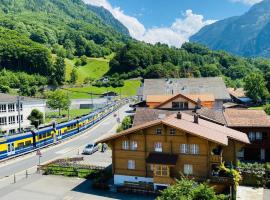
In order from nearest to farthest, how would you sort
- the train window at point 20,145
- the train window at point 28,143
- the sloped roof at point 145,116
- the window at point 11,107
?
the sloped roof at point 145,116 < the train window at point 20,145 < the train window at point 28,143 < the window at point 11,107

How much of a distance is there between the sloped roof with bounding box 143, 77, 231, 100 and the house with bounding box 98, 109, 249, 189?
36282 mm

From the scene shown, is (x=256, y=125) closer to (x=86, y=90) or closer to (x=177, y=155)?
(x=177, y=155)

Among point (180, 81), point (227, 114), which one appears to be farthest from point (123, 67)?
point (227, 114)

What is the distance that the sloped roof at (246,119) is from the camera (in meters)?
44.4

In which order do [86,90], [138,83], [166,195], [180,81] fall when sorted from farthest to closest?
[138,83]
[86,90]
[180,81]
[166,195]

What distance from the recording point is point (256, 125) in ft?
145

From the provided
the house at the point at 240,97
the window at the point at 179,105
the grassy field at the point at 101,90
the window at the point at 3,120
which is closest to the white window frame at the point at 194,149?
the window at the point at 179,105

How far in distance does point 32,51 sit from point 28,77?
90.3 feet

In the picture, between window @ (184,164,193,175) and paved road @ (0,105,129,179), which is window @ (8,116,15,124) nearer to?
paved road @ (0,105,129,179)

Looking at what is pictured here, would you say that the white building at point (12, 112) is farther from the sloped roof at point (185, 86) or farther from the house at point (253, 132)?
the house at point (253, 132)

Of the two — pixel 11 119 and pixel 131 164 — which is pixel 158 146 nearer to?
pixel 131 164

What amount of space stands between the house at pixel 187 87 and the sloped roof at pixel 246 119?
71.4ft

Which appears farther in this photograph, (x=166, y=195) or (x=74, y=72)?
(x=74, y=72)

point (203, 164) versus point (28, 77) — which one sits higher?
point (28, 77)
